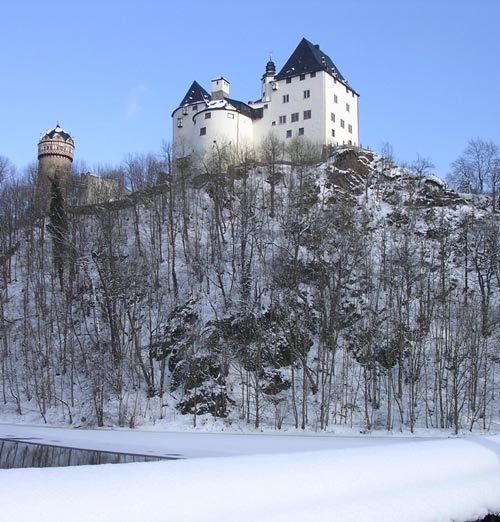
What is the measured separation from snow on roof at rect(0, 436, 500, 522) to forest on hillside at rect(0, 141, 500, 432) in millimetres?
24850

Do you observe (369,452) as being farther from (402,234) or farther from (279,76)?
(279,76)

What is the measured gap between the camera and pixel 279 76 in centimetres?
7069

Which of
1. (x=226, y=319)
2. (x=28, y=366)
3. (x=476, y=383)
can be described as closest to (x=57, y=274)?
(x=28, y=366)

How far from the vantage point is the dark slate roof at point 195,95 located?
247ft

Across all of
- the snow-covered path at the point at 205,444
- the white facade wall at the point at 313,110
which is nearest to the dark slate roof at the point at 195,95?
the white facade wall at the point at 313,110

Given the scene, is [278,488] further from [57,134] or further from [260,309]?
[57,134]

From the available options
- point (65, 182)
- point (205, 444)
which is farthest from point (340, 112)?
point (205, 444)

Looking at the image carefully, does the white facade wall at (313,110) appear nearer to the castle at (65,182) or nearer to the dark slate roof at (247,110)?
the dark slate roof at (247,110)

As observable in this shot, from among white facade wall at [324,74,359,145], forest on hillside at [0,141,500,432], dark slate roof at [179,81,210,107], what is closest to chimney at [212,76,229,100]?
dark slate roof at [179,81,210,107]

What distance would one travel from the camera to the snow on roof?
12.0 feet

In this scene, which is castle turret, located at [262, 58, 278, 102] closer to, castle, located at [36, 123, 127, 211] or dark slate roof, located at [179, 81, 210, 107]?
dark slate roof, located at [179, 81, 210, 107]

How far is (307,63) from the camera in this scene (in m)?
69.8

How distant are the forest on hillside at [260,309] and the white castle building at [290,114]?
12.8 m

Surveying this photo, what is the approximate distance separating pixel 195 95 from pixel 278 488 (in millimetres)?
75639
